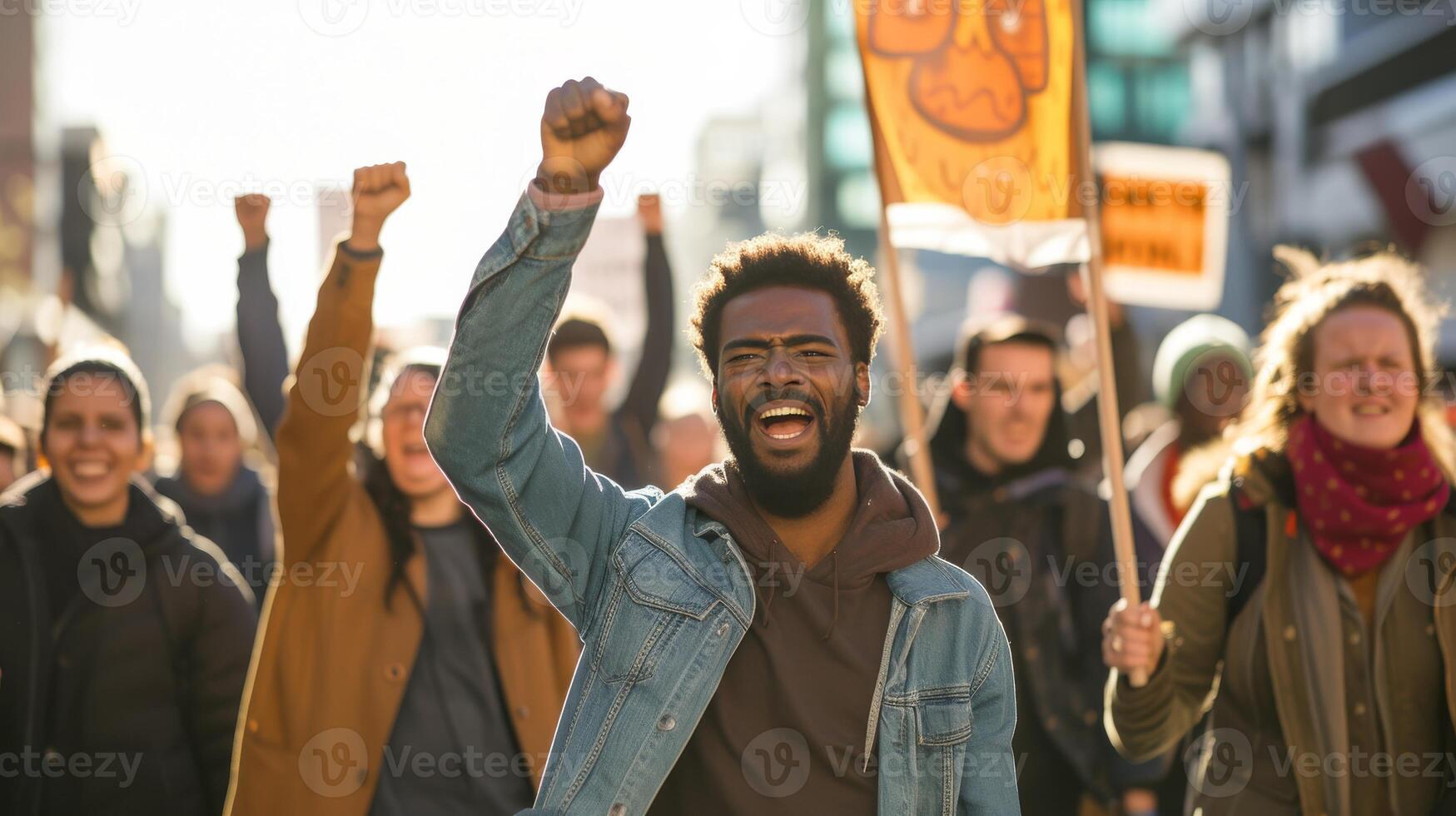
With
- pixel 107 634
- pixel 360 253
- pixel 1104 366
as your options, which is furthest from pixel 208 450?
pixel 1104 366

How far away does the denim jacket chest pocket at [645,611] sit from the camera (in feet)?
8.99

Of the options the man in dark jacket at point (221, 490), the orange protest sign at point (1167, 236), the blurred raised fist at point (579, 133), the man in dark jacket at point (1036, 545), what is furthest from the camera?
the orange protest sign at point (1167, 236)

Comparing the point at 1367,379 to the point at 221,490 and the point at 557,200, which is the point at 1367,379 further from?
the point at 221,490

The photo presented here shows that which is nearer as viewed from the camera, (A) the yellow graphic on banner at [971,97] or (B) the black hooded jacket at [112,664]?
(B) the black hooded jacket at [112,664]

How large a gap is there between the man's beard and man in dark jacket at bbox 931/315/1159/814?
237 centimetres

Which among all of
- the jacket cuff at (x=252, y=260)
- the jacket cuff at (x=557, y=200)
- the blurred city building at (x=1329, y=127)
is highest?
the blurred city building at (x=1329, y=127)

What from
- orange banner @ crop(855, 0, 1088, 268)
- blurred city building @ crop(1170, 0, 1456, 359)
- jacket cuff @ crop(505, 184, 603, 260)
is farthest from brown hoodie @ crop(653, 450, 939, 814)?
blurred city building @ crop(1170, 0, 1456, 359)

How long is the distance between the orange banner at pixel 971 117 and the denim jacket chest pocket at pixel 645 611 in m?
2.26

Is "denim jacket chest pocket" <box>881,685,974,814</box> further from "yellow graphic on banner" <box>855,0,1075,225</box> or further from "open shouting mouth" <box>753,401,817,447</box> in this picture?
"yellow graphic on banner" <box>855,0,1075,225</box>

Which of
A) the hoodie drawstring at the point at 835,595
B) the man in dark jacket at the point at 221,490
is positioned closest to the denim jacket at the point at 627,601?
the hoodie drawstring at the point at 835,595

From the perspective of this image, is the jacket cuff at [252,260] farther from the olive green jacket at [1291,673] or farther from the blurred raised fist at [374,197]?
the olive green jacket at [1291,673]

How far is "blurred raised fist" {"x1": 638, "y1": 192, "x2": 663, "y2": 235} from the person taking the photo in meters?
6.35

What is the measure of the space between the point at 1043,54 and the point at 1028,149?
30cm

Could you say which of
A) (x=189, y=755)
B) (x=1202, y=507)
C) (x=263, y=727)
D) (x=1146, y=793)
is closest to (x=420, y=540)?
(x=263, y=727)
